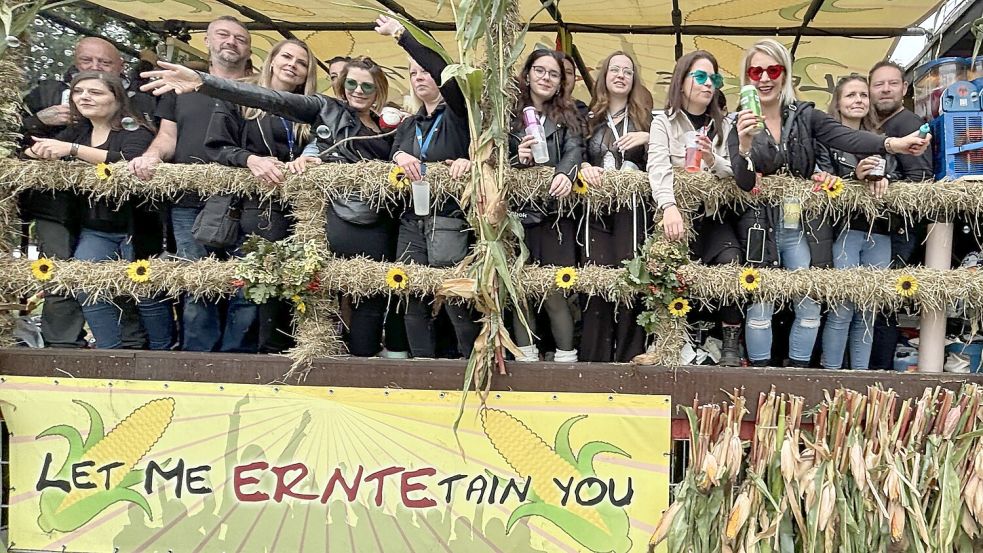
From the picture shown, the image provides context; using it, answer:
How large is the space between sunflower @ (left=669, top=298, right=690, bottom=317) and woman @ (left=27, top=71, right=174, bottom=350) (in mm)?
2448

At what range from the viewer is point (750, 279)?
2.79m

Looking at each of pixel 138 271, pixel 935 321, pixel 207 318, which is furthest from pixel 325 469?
pixel 935 321

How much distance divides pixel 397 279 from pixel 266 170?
2.64 feet

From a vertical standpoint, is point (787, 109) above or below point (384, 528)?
above

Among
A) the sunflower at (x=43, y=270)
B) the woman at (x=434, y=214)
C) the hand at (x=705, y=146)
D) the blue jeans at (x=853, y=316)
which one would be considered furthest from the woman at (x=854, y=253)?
the sunflower at (x=43, y=270)

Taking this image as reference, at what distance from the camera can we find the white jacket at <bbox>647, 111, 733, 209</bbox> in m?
2.84

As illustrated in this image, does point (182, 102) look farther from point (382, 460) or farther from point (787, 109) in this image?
point (787, 109)

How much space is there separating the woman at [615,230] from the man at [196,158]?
1707 millimetres

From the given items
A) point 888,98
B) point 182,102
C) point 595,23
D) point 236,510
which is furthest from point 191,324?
point 595,23

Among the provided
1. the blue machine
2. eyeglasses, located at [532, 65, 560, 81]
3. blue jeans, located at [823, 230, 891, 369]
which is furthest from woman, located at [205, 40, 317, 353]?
the blue machine

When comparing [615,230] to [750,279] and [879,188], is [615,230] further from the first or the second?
[879,188]

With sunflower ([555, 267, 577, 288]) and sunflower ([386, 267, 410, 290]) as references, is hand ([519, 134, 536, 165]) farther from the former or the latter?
sunflower ([386, 267, 410, 290])

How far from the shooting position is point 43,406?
2949 millimetres

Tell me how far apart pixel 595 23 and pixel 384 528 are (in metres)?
5.18
